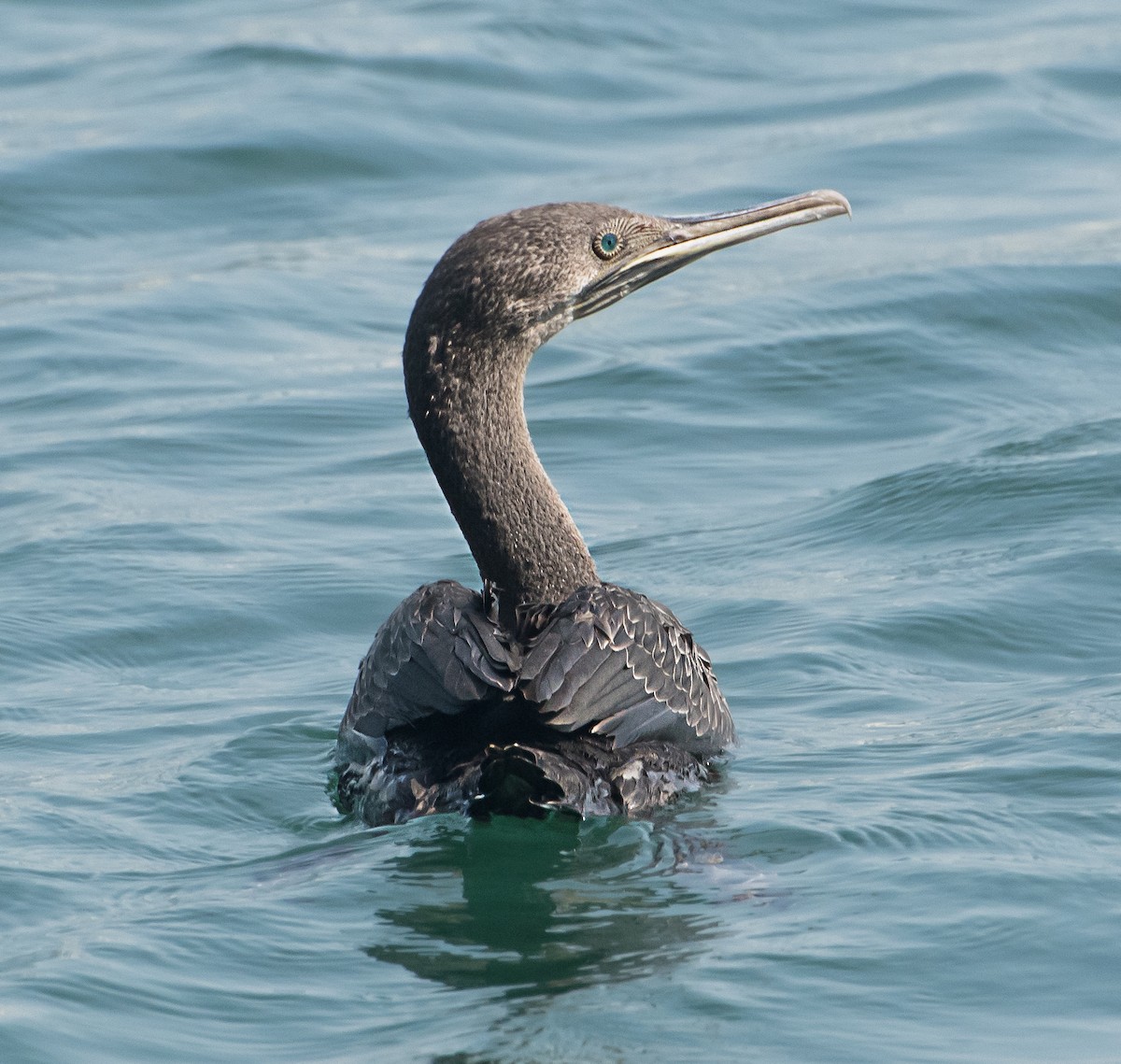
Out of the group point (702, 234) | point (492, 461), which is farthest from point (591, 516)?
point (492, 461)

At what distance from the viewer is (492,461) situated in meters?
6.23

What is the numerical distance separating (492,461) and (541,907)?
145 centimetres

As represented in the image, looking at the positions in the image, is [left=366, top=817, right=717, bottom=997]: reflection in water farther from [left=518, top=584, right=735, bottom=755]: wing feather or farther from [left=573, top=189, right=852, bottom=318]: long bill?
[left=573, top=189, right=852, bottom=318]: long bill

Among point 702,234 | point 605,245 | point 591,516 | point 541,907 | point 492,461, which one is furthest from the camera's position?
point 591,516

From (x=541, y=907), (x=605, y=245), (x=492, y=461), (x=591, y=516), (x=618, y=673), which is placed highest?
(x=605, y=245)

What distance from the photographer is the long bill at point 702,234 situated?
6723 millimetres

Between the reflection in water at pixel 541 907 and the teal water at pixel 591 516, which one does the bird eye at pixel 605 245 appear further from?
the reflection in water at pixel 541 907

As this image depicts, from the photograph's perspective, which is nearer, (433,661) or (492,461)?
(433,661)

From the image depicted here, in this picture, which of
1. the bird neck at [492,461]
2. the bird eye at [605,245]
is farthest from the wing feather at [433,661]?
the bird eye at [605,245]

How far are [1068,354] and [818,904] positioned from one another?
6.61 meters

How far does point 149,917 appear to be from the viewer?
17.9 feet

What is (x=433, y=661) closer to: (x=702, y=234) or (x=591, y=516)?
(x=702, y=234)

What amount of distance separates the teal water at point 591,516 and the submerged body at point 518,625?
250mm

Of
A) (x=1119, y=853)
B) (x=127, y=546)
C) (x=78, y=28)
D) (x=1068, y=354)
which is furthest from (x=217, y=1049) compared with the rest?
(x=78, y=28)
